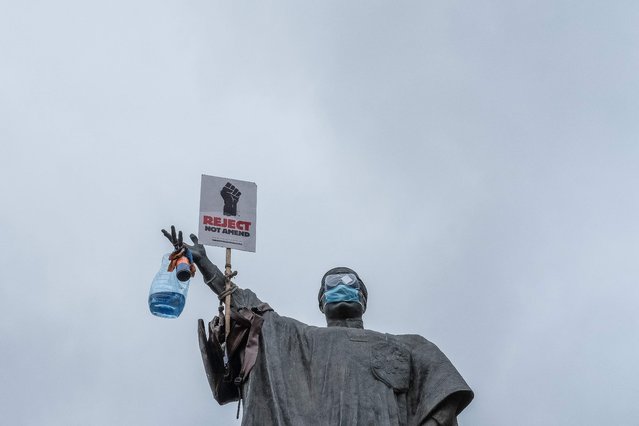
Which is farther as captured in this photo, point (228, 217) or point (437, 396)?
point (228, 217)

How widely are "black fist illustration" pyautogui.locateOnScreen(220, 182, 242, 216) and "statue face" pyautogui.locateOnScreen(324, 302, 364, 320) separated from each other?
61.7 inches

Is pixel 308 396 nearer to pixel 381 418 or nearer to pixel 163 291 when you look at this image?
pixel 381 418

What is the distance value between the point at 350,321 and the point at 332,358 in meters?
0.90

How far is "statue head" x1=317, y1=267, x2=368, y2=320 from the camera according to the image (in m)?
15.6

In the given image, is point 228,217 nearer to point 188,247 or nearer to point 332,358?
point 188,247

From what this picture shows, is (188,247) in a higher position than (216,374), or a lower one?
higher

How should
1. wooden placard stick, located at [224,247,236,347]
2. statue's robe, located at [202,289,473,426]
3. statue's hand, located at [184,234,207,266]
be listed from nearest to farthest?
statue's robe, located at [202,289,473,426] < wooden placard stick, located at [224,247,236,347] < statue's hand, located at [184,234,207,266]

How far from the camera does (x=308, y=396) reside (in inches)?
570

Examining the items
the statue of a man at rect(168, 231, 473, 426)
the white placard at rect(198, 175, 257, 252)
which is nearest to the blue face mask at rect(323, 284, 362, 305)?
the statue of a man at rect(168, 231, 473, 426)

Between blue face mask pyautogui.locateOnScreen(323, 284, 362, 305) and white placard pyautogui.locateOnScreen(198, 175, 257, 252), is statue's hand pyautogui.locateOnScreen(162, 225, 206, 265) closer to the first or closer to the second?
white placard pyautogui.locateOnScreen(198, 175, 257, 252)

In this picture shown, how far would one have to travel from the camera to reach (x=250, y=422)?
46.3 feet

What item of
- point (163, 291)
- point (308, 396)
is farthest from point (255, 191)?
point (308, 396)

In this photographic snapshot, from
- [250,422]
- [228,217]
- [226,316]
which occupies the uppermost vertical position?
[228,217]

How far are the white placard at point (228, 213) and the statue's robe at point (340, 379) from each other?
2.05 feet
